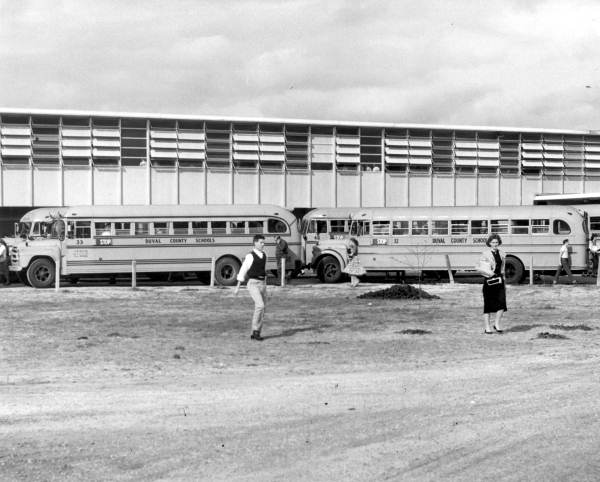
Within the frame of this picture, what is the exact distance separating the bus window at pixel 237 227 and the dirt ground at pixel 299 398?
35.9 ft

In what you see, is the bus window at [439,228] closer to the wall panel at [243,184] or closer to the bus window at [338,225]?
the bus window at [338,225]

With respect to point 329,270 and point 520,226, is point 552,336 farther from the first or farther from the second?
point 329,270

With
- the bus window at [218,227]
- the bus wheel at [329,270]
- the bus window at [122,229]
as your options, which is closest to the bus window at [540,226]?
the bus wheel at [329,270]

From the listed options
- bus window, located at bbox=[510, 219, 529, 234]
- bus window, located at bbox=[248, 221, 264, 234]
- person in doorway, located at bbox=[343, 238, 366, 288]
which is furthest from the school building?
bus window, located at bbox=[510, 219, 529, 234]

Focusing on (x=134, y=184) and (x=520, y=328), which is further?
(x=134, y=184)

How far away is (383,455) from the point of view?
696 cm

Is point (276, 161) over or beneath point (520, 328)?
over

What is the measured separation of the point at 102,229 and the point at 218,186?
1322 centimetres

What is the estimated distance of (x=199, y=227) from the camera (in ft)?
94.7

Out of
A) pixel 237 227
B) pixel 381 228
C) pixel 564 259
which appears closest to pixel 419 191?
pixel 381 228

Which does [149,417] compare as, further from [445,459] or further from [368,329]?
[368,329]

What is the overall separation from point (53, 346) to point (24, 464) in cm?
696

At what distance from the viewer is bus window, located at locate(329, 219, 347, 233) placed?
30.8m

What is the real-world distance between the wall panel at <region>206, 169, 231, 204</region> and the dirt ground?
22.8 metres
